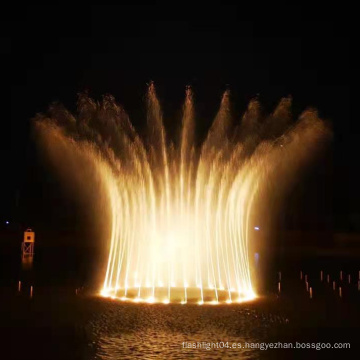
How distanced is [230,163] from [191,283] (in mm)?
5563

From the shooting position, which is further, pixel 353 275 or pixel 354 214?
pixel 354 214

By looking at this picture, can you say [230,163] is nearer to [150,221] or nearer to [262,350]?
[150,221]

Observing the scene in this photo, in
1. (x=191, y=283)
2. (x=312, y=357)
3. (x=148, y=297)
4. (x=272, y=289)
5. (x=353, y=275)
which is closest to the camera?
(x=312, y=357)

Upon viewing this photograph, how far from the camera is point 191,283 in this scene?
2041 centimetres

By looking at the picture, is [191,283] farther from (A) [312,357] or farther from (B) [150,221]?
(A) [312,357]

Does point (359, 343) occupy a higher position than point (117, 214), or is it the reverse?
point (117, 214)

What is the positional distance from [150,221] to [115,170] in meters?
2.74

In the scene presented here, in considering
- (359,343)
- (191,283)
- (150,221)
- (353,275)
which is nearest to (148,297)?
(191,283)

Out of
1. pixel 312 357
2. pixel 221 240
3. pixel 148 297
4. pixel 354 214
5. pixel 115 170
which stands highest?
pixel 354 214

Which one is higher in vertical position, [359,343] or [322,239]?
[322,239]

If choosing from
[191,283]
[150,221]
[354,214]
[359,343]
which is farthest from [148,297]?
[354,214]

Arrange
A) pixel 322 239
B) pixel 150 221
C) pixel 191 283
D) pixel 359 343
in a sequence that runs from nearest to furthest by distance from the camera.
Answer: pixel 359 343, pixel 191 283, pixel 150 221, pixel 322 239

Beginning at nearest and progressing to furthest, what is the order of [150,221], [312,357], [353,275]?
[312,357] → [150,221] → [353,275]

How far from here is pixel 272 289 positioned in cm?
1864
